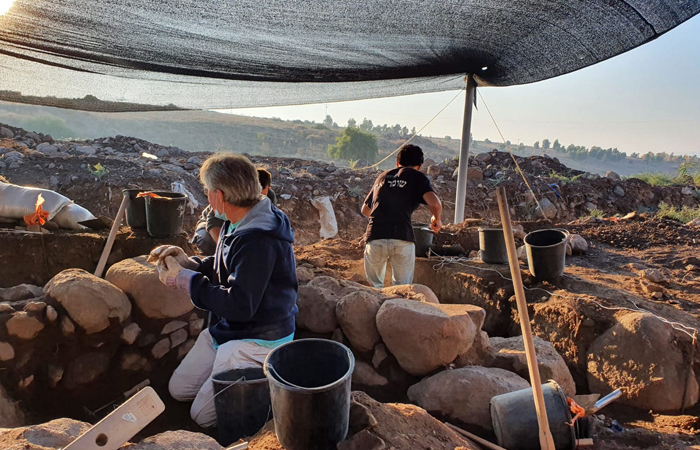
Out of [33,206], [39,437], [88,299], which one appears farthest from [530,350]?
[33,206]

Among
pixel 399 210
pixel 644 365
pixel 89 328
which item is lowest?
pixel 644 365

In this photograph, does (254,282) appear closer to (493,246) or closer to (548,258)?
(548,258)

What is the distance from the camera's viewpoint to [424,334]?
258 cm

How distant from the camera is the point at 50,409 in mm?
2594

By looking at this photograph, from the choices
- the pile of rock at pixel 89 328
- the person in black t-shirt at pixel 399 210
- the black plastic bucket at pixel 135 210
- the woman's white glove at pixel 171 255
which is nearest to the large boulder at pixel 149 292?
the pile of rock at pixel 89 328

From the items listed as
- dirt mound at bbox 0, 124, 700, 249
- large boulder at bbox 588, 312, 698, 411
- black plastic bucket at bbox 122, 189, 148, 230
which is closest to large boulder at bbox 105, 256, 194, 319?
black plastic bucket at bbox 122, 189, 148, 230

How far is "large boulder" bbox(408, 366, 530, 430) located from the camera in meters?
2.35

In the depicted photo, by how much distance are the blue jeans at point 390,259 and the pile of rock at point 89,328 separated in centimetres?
177

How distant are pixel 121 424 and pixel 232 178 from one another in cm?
108

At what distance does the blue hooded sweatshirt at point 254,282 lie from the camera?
6.33 ft

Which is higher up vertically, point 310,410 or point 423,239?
point 310,410

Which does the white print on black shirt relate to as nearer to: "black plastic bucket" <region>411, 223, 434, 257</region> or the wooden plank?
"black plastic bucket" <region>411, 223, 434, 257</region>

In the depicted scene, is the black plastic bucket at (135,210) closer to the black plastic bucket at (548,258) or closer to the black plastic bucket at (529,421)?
the black plastic bucket at (529,421)

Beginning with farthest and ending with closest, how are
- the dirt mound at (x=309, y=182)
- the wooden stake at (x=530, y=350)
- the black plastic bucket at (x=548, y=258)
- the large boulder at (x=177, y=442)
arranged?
1. the dirt mound at (x=309, y=182)
2. the black plastic bucket at (x=548, y=258)
3. the wooden stake at (x=530, y=350)
4. the large boulder at (x=177, y=442)
